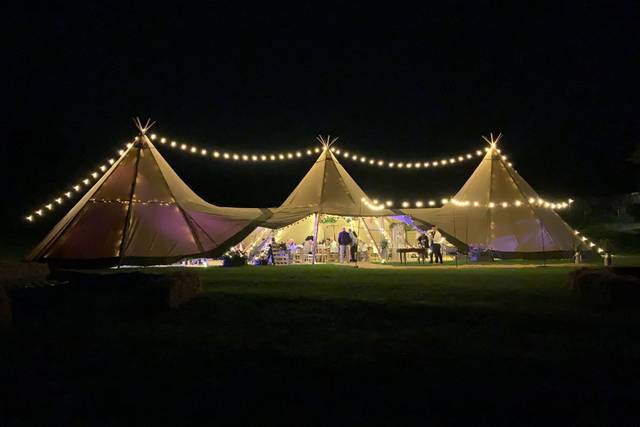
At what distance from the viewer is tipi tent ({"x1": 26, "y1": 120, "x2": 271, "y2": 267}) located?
12.1 m

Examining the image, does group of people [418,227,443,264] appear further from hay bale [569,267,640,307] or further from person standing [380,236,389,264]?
hay bale [569,267,640,307]

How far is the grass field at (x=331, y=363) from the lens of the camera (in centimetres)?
298

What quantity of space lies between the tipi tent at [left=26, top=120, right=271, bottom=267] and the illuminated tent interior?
6.10ft

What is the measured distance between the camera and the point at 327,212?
15.1 meters

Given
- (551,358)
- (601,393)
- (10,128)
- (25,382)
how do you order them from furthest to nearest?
(10,128)
(551,358)
(25,382)
(601,393)

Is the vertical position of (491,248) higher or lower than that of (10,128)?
lower

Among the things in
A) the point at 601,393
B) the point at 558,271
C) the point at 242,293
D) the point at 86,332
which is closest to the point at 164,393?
the point at 86,332

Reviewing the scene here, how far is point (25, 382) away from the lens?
3.52 m

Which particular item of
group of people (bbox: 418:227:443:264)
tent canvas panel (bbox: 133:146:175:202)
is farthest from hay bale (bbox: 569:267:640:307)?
tent canvas panel (bbox: 133:146:175:202)

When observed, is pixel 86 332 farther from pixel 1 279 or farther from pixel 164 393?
pixel 1 279

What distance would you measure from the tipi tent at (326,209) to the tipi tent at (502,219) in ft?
5.52

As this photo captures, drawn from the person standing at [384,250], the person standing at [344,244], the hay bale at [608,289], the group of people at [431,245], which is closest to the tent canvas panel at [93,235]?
the person standing at [344,244]

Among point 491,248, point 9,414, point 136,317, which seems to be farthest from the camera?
point 491,248

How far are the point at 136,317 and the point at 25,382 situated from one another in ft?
7.07
